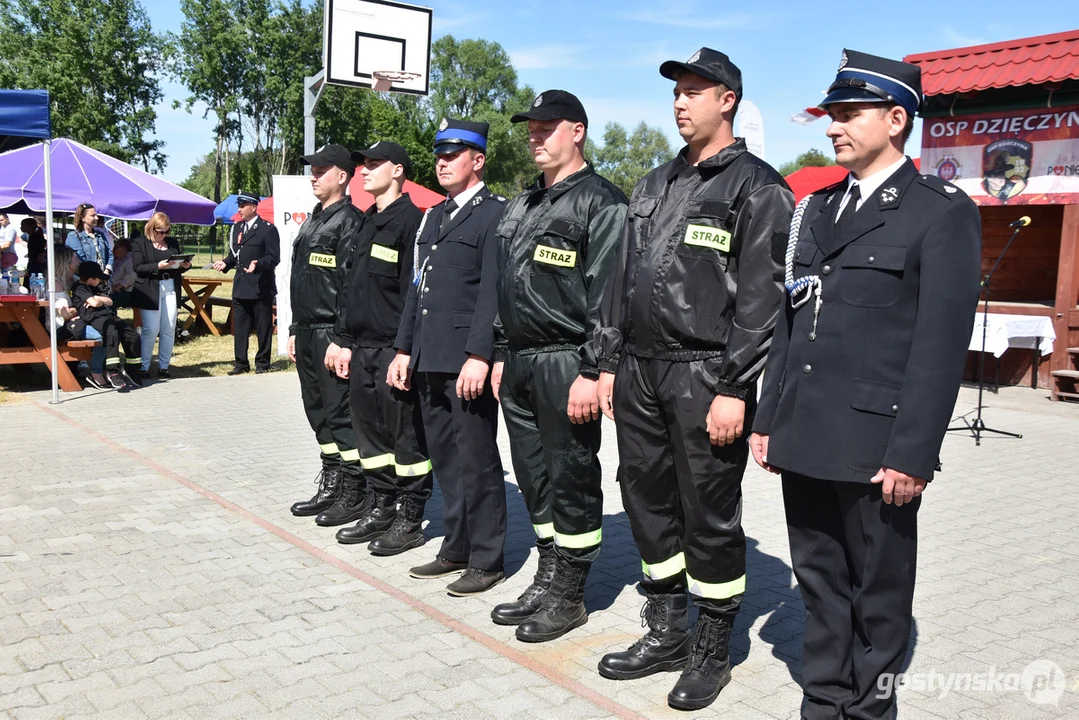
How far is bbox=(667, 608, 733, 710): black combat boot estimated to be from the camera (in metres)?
3.61

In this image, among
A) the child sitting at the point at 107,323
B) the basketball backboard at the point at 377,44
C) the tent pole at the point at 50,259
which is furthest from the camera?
the basketball backboard at the point at 377,44

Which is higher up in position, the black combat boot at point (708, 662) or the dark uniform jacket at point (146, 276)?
the dark uniform jacket at point (146, 276)

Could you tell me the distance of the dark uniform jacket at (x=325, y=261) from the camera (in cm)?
585

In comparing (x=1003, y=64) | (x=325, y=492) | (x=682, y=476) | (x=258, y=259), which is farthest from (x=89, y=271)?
(x=1003, y=64)

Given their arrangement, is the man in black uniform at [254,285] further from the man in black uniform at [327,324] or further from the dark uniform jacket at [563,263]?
the dark uniform jacket at [563,263]

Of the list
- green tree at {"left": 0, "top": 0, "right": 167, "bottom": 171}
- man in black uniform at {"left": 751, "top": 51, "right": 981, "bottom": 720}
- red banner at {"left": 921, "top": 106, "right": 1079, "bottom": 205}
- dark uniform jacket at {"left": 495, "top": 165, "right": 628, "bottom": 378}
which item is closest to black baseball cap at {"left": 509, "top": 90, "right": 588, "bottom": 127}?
dark uniform jacket at {"left": 495, "top": 165, "right": 628, "bottom": 378}

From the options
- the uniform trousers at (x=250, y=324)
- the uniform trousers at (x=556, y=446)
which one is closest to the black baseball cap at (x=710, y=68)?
the uniform trousers at (x=556, y=446)

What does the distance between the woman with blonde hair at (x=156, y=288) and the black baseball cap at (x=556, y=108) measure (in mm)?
8982

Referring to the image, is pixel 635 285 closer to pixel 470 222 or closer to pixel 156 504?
pixel 470 222

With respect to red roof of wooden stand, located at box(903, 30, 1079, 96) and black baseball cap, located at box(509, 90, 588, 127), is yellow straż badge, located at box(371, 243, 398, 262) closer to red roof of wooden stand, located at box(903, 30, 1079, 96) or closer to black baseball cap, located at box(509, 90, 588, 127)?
black baseball cap, located at box(509, 90, 588, 127)

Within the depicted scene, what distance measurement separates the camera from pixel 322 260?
5879 mm

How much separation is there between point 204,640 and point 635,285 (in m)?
2.38

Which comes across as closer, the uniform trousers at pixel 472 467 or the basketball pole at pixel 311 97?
the uniform trousers at pixel 472 467

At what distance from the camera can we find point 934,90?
12.6 meters
